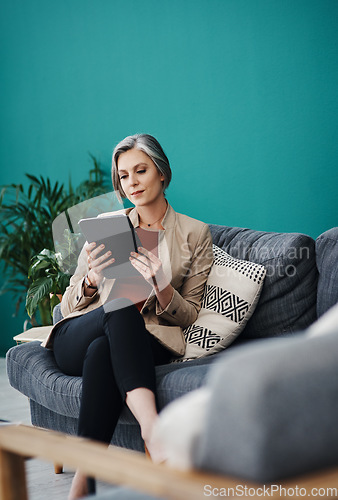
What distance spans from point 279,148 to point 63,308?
1.47 m

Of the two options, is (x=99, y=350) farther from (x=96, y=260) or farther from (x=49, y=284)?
(x=49, y=284)

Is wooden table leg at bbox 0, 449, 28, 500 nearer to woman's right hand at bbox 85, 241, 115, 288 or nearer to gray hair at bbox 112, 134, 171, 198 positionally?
woman's right hand at bbox 85, 241, 115, 288

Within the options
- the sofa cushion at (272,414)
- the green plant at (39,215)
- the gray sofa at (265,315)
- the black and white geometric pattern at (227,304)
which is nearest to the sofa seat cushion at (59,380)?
the gray sofa at (265,315)

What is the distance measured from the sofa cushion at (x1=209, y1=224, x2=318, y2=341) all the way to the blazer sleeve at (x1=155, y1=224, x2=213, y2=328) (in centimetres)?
20

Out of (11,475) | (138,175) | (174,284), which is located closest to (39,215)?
(138,175)

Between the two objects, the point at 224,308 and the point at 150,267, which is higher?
the point at 150,267

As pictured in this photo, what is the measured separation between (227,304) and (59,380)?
63 centimetres

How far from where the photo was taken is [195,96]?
352cm

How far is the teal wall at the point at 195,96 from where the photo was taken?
2910 mm

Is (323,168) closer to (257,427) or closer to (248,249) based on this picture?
(248,249)

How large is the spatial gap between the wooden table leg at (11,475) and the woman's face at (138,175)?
4.64 ft

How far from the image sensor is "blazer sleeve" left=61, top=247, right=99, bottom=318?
6.97 ft

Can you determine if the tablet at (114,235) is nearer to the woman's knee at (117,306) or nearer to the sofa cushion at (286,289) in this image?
the woman's knee at (117,306)

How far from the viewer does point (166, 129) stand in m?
3.73
